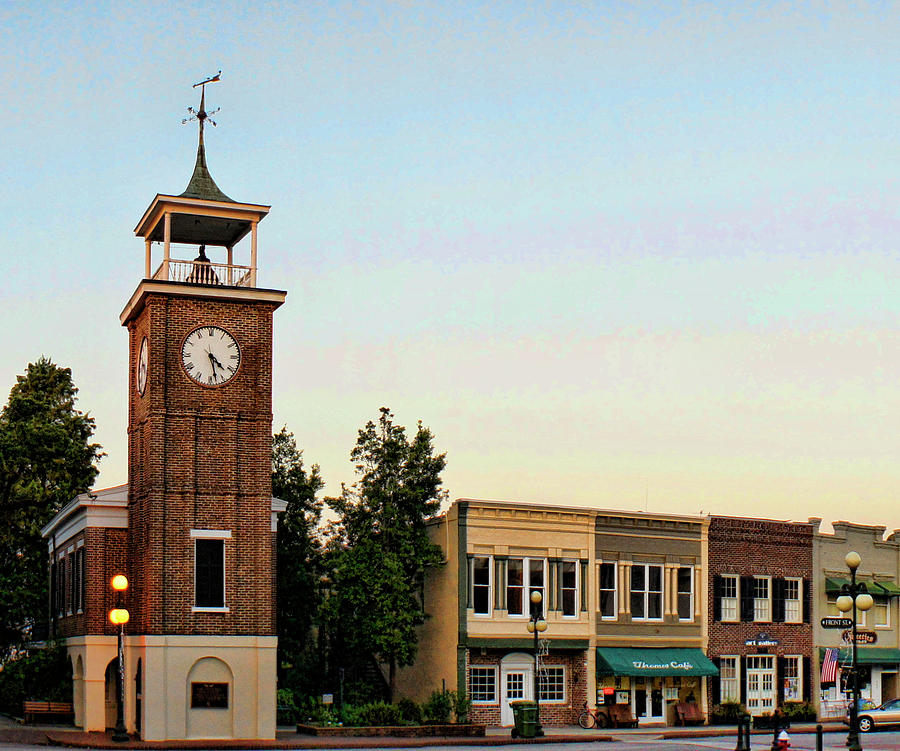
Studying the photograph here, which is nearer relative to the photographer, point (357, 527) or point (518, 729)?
point (518, 729)

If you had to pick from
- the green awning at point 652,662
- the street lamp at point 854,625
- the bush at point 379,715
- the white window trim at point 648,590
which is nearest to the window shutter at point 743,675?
the green awning at point 652,662

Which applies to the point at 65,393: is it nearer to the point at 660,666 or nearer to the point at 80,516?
the point at 80,516

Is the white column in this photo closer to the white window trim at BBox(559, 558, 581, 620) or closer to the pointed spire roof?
the pointed spire roof

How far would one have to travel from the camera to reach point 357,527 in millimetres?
50062

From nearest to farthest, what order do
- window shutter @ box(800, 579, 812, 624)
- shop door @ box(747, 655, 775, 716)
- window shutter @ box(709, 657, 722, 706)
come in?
window shutter @ box(709, 657, 722, 706) → shop door @ box(747, 655, 775, 716) → window shutter @ box(800, 579, 812, 624)

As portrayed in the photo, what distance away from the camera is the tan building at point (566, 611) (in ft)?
163

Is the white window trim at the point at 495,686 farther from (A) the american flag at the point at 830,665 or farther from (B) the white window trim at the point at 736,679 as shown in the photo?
(A) the american flag at the point at 830,665

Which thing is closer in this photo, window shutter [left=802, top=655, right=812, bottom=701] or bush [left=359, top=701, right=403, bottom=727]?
bush [left=359, top=701, right=403, bottom=727]

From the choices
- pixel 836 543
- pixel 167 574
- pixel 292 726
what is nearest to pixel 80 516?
pixel 167 574

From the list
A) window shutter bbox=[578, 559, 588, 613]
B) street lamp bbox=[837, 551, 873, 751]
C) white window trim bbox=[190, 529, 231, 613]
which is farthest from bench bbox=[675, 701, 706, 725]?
white window trim bbox=[190, 529, 231, 613]

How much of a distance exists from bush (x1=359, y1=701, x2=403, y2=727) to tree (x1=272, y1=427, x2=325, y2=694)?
23.3 feet

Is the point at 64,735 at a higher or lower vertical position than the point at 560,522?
lower

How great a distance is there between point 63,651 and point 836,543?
32318 millimetres

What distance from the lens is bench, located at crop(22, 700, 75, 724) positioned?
4472 centimetres
